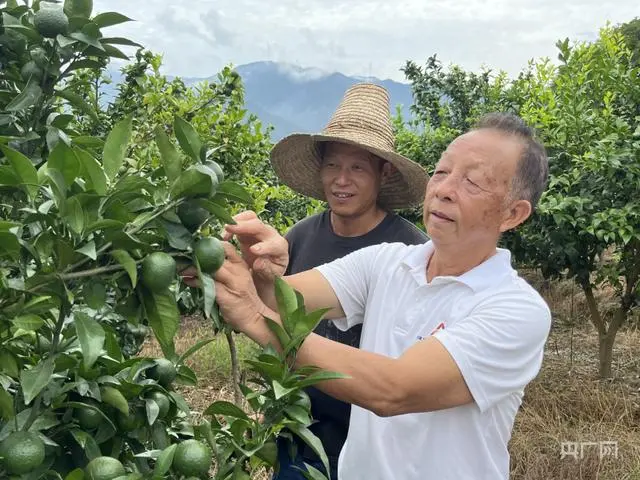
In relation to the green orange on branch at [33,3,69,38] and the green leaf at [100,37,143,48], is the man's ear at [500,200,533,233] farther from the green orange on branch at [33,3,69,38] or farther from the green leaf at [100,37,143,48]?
the green orange on branch at [33,3,69,38]

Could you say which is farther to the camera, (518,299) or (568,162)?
(568,162)

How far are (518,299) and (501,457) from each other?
0.34 metres

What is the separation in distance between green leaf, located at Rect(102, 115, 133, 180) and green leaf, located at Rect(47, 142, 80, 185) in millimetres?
77

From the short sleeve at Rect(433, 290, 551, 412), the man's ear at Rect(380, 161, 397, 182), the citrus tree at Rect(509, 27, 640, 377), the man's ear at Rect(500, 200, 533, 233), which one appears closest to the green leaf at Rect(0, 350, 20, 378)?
the short sleeve at Rect(433, 290, 551, 412)

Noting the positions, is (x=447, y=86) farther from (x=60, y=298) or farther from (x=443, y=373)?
(x=60, y=298)

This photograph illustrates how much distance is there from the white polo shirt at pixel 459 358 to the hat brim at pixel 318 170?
2.22 ft

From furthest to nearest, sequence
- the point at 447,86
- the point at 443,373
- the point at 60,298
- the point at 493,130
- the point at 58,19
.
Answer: the point at 447,86, the point at 493,130, the point at 443,373, the point at 58,19, the point at 60,298

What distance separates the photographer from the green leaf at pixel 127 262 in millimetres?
751

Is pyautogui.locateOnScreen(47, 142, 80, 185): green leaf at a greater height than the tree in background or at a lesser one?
lesser

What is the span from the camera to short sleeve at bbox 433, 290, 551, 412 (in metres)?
1.28

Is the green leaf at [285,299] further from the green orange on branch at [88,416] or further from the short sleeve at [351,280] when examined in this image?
the short sleeve at [351,280]

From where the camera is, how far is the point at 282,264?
1.42 meters

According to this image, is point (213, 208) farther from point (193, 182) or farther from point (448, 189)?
point (448, 189)

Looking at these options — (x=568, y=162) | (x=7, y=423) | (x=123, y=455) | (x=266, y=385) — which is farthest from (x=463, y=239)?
(x=568, y=162)
